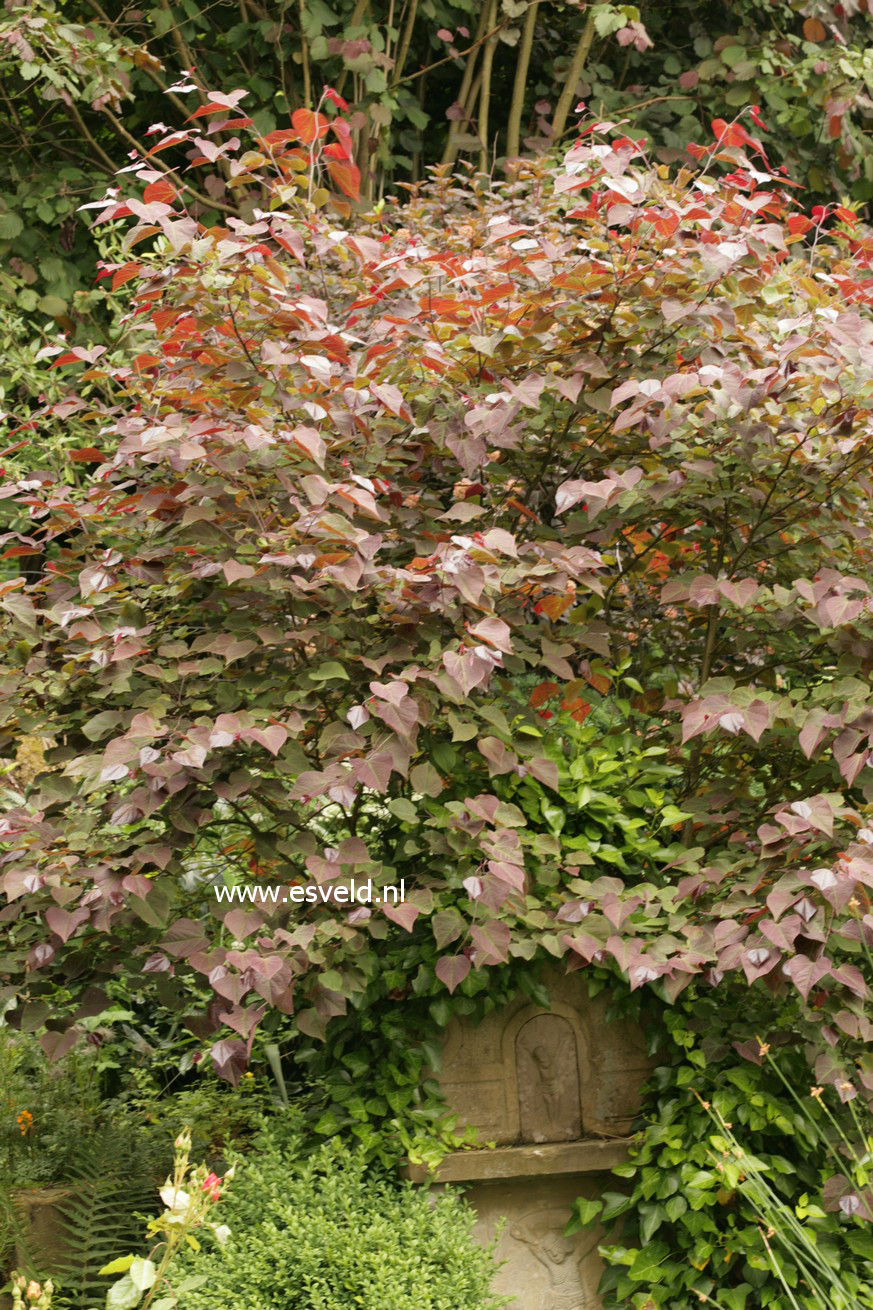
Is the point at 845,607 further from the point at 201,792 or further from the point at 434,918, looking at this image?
the point at 201,792

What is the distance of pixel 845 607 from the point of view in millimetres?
2094

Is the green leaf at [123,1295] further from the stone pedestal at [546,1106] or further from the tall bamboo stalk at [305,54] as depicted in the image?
the tall bamboo stalk at [305,54]

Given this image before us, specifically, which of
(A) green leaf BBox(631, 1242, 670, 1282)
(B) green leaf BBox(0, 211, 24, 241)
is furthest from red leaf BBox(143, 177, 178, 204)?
(B) green leaf BBox(0, 211, 24, 241)

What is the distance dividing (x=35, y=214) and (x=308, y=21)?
1220 millimetres

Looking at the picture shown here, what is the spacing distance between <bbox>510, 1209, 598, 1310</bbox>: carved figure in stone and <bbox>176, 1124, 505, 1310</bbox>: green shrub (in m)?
0.23

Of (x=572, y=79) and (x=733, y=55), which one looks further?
(x=572, y=79)

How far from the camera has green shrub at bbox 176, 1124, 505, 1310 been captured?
2.09m

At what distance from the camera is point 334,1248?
6.98ft

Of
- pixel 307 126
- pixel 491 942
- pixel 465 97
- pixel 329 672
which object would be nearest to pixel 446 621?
pixel 329 672

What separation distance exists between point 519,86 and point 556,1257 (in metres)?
4.33

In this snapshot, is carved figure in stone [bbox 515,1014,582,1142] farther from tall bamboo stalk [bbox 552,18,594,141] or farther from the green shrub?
tall bamboo stalk [bbox 552,18,594,141]

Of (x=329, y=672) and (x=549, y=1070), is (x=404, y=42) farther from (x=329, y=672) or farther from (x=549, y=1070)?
(x=549, y=1070)

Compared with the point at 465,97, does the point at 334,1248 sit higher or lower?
lower

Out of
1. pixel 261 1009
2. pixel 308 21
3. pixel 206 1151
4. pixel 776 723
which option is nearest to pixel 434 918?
pixel 261 1009
